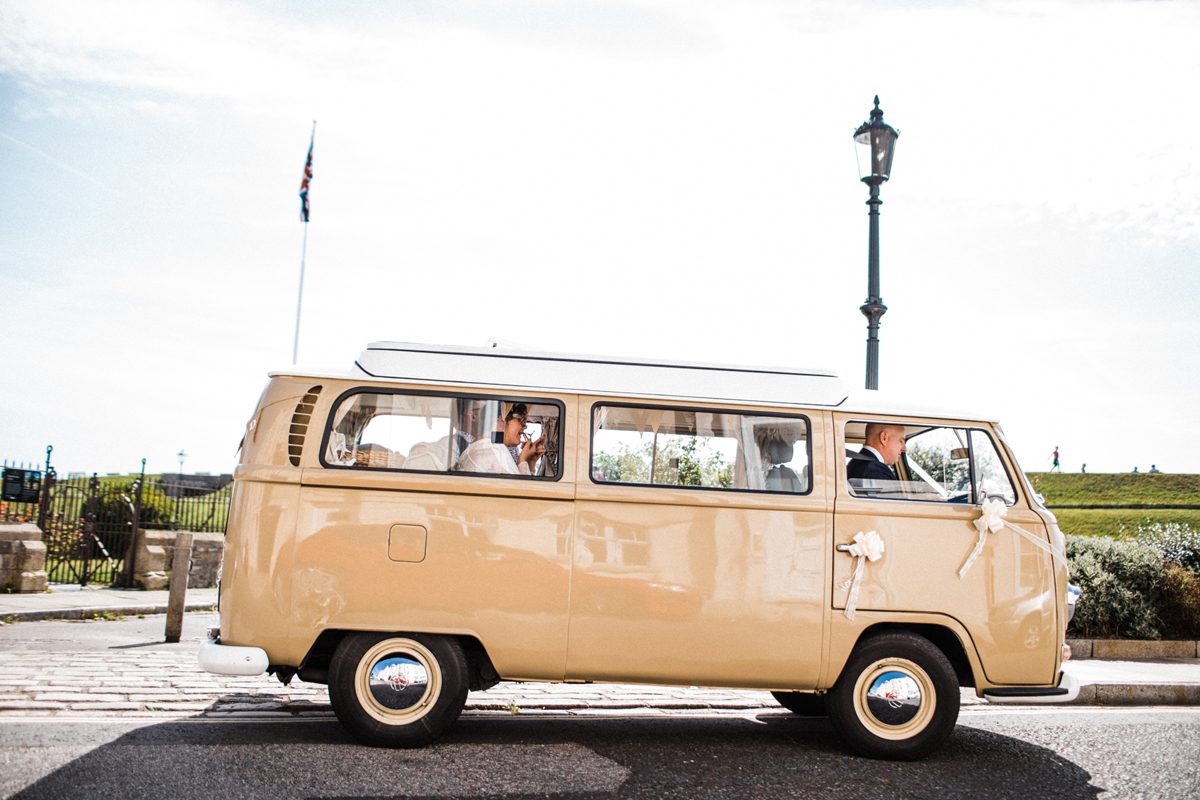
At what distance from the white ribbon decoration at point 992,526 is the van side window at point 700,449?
1096mm

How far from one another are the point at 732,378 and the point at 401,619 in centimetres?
254

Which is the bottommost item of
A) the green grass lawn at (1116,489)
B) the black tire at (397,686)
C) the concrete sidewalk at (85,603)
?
the concrete sidewalk at (85,603)

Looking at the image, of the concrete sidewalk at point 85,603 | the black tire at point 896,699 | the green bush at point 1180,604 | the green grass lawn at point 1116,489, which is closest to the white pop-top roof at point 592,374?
the black tire at point 896,699

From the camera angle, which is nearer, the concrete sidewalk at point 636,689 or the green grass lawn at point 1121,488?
the concrete sidewalk at point 636,689

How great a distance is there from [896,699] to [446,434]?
10.7ft

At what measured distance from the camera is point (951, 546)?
5.46m

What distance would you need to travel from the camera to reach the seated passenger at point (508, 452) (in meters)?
5.43

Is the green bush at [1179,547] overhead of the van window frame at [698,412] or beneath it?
beneath

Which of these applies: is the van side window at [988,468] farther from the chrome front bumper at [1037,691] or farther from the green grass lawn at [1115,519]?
the green grass lawn at [1115,519]

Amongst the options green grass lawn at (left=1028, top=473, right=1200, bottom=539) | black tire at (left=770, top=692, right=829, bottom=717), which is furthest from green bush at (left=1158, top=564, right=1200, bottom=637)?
green grass lawn at (left=1028, top=473, right=1200, bottom=539)

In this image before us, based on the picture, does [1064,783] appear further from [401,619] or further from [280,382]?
[280,382]

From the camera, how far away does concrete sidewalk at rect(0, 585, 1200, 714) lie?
666 centimetres

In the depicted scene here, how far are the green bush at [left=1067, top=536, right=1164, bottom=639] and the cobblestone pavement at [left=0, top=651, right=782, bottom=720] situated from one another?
5.33 meters

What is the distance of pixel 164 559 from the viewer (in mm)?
15227
